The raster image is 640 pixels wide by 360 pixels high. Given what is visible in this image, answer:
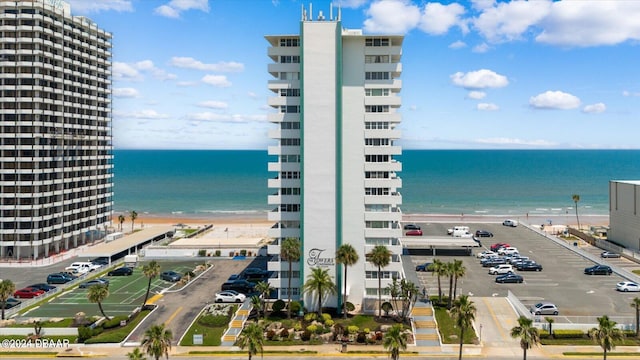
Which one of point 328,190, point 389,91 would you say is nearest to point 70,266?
point 328,190

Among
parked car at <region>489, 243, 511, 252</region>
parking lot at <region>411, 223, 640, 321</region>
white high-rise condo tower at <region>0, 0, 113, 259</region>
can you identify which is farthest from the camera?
parked car at <region>489, 243, 511, 252</region>

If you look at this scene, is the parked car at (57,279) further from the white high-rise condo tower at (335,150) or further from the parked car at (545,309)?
the parked car at (545,309)

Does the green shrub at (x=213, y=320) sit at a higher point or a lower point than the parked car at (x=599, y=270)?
lower

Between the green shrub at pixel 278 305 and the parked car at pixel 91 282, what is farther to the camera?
the parked car at pixel 91 282

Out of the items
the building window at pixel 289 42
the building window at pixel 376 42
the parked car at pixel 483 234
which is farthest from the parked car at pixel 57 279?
the parked car at pixel 483 234

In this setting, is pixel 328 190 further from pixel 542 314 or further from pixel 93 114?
pixel 93 114

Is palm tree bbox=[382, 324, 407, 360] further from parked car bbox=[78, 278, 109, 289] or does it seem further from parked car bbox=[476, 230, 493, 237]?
parked car bbox=[476, 230, 493, 237]

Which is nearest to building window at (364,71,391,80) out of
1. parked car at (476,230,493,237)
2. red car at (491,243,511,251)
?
red car at (491,243,511,251)
